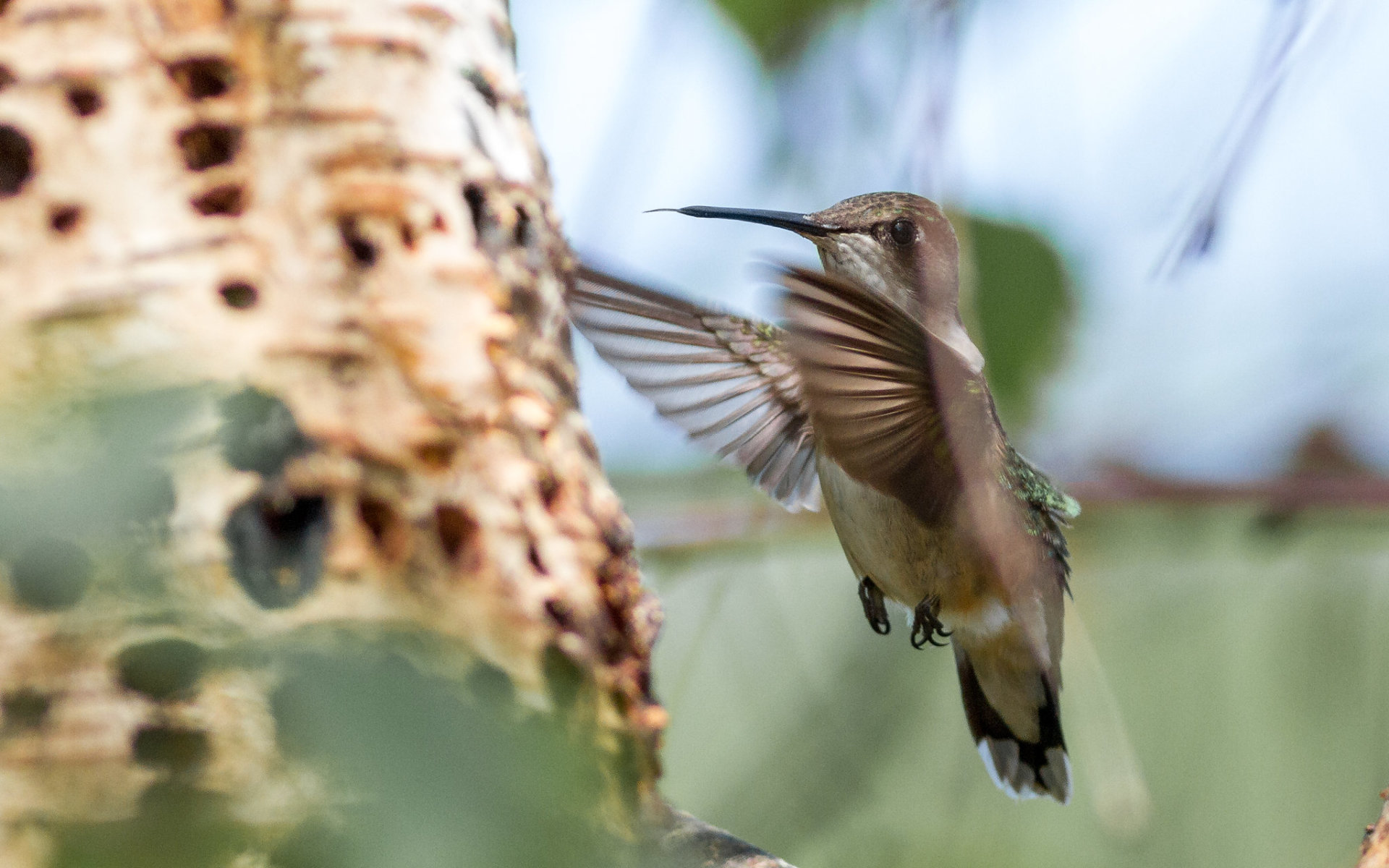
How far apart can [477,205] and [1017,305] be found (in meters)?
1.57

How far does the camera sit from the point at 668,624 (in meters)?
3.40

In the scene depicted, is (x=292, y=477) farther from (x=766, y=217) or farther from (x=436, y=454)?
(x=766, y=217)

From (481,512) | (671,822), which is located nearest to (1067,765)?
(671,822)

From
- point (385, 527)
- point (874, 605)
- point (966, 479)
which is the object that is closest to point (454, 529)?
point (385, 527)

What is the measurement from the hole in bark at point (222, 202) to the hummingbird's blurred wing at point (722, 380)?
0.77 metres

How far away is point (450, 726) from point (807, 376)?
33.4 inches

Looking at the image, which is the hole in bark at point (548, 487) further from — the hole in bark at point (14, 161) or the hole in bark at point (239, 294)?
the hole in bark at point (14, 161)

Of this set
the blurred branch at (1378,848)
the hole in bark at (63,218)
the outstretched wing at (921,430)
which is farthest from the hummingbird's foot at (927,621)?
the hole in bark at (63,218)

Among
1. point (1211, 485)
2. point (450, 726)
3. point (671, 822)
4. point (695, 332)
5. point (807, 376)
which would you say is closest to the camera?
point (450, 726)

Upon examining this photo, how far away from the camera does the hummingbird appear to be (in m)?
1.85

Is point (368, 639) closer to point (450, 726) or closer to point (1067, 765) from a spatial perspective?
point (450, 726)

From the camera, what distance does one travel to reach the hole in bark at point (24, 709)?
1.00 meters

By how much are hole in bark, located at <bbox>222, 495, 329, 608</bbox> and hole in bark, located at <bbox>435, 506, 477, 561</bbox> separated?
11cm

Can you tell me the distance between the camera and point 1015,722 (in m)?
2.51
